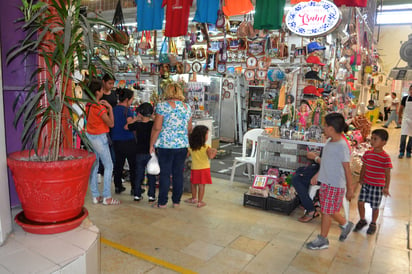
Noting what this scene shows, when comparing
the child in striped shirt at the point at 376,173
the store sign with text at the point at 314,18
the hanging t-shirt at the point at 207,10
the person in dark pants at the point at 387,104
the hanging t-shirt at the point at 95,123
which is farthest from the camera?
the person in dark pants at the point at 387,104

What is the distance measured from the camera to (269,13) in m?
4.77

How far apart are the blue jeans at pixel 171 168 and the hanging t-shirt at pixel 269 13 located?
2268 mm

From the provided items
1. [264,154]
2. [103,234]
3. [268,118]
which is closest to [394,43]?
[268,118]

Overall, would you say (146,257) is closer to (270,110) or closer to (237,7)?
(237,7)

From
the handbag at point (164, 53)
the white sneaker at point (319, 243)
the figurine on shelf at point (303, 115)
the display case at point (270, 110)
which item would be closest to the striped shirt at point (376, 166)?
the white sneaker at point (319, 243)

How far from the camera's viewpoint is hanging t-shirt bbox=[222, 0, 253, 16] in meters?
4.68

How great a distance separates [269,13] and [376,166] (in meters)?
2.60

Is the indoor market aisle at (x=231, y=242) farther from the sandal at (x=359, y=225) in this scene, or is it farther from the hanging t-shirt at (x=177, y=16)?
the hanging t-shirt at (x=177, y=16)

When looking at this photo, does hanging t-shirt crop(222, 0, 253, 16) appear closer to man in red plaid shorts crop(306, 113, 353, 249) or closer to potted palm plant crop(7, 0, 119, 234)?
man in red plaid shorts crop(306, 113, 353, 249)

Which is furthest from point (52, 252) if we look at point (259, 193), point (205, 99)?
point (205, 99)

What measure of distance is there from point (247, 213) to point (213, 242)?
0.99 m

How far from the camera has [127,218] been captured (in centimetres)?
390

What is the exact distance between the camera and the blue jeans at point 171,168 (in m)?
4.09

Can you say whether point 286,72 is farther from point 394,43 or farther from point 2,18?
point 394,43
